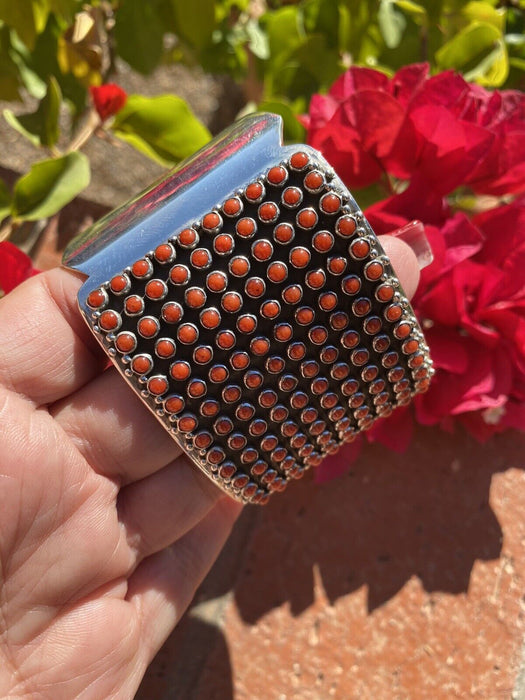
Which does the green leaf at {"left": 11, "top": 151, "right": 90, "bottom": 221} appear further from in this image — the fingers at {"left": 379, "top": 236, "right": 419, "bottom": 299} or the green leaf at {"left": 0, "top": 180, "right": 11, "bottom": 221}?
the fingers at {"left": 379, "top": 236, "right": 419, "bottom": 299}

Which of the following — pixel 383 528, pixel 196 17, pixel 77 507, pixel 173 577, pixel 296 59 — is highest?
pixel 196 17

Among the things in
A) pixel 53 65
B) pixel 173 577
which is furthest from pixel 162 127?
pixel 173 577

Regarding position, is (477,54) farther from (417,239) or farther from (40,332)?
(40,332)

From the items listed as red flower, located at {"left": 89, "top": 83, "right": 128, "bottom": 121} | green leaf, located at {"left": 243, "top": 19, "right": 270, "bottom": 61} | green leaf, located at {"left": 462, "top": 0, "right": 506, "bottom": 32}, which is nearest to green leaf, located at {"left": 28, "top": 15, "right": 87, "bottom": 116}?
red flower, located at {"left": 89, "top": 83, "right": 128, "bottom": 121}

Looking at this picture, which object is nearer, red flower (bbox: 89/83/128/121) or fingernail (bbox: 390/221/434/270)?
fingernail (bbox: 390/221/434/270)

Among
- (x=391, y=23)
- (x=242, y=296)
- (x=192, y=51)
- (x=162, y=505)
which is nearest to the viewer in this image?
(x=242, y=296)

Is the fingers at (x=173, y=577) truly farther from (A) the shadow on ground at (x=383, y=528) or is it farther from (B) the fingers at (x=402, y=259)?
(B) the fingers at (x=402, y=259)

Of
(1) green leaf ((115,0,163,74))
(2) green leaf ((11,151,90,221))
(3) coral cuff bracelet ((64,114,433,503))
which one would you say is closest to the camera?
(3) coral cuff bracelet ((64,114,433,503))
